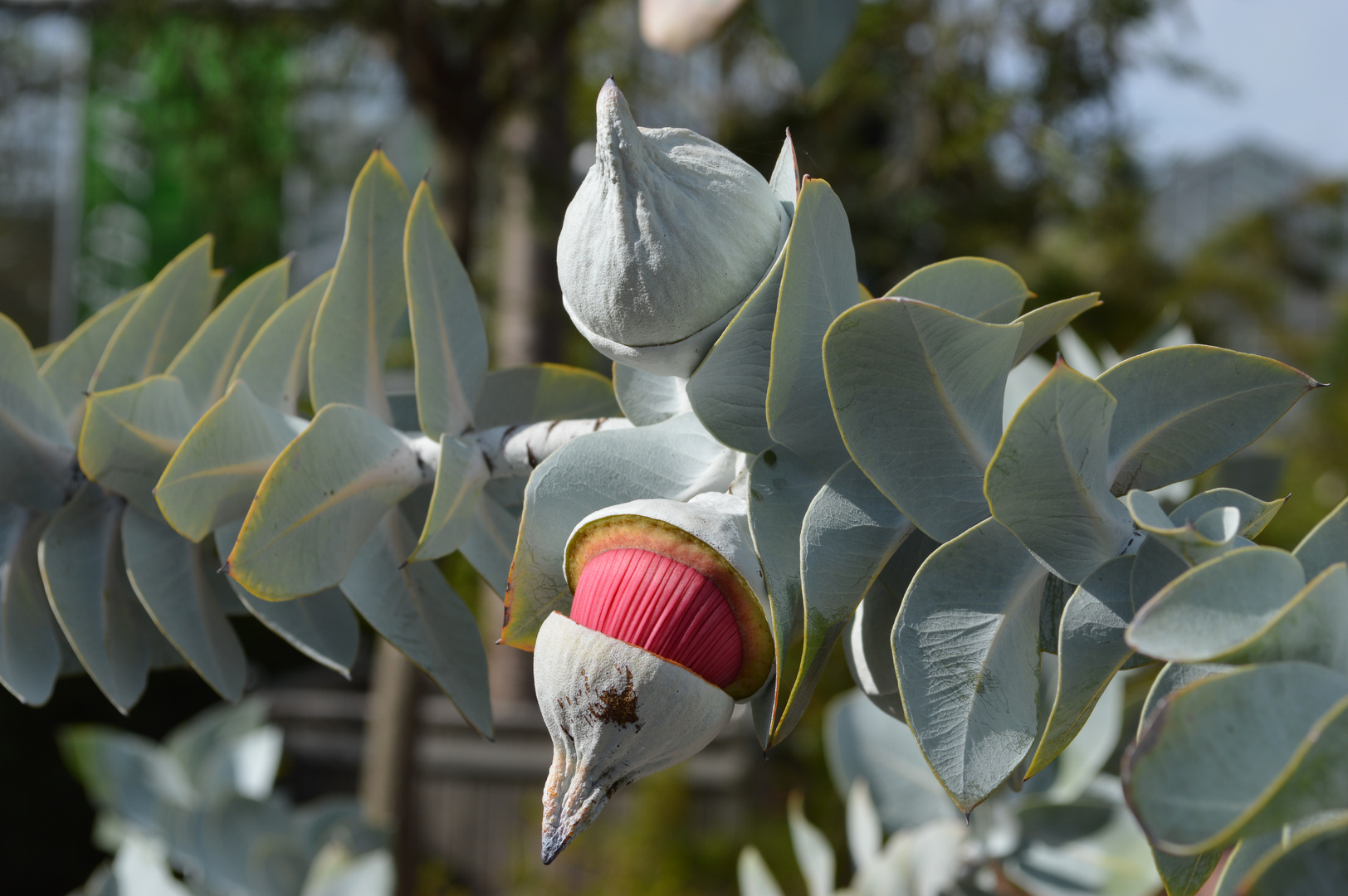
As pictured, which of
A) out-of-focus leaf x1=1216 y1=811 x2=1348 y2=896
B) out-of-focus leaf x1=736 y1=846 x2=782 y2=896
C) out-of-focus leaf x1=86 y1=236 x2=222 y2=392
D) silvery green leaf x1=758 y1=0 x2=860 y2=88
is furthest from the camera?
out-of-focus leaf x1=736 y1=846 x2=782 y2=896

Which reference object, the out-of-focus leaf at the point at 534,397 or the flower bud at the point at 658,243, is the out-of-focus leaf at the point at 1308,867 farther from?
the out-of-focus leaf at the point at 534,397

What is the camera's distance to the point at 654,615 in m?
0.22

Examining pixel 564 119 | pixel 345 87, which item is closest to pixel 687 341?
pixel 345 87

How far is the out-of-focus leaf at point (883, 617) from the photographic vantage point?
0.25m

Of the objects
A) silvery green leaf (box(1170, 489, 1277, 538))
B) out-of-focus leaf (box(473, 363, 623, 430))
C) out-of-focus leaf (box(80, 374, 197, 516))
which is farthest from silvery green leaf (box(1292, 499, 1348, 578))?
out-of-focus leaf (box(80, 374, 197, 516))

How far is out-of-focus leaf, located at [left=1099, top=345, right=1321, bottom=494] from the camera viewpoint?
0.70ft

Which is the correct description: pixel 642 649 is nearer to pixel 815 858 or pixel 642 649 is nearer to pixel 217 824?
pixel 815 858

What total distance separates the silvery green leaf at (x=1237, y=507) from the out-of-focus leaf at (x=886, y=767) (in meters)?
0.33

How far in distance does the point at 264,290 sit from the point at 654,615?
0.79 ft

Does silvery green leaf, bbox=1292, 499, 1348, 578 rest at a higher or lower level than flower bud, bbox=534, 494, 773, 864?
higher

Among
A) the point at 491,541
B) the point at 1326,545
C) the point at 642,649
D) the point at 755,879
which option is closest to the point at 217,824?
the point at 755,879

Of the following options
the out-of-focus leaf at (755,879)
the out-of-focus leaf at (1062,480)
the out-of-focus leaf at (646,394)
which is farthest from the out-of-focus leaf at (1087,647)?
the out-of-focus leaf at (755,879)

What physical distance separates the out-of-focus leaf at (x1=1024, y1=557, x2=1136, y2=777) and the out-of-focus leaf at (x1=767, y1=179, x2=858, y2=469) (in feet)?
0.20

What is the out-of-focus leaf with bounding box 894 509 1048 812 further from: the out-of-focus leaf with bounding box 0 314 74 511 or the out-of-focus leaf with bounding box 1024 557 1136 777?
the out-of-focus leaf with bounding box 0 314 74 511
